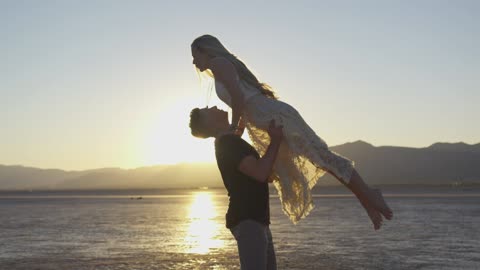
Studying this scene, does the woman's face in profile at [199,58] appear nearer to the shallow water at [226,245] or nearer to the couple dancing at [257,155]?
the couple dancing at [257,155]

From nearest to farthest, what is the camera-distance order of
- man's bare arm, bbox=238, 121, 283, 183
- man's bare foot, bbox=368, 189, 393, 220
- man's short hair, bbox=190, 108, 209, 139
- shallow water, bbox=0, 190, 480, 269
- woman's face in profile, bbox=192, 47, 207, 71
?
man's bare arm, bbox=238, 121, 283, 183
man's short hair, bbox=190, 108, 209, 139
man's bare foot, bbox=368, 189, 393, 220
woman's face in profile, bbox=192, 47, 207, 71
shallow water, bbox=0, 190, 480, 269

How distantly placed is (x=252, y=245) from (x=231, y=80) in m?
0.97

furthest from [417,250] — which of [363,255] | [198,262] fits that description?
[198,262]

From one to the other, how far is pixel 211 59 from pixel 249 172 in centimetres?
81

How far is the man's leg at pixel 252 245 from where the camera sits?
11.8ft

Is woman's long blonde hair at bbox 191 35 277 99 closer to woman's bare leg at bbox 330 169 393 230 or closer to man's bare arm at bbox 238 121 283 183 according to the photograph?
man's bare arm at bbox 238 121 283 183

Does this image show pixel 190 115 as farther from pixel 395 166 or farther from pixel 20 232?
pixel 395 166

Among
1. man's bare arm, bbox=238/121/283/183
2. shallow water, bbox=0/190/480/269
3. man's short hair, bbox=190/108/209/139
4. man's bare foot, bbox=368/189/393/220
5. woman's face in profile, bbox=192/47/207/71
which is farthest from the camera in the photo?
shallow water, bbox=0/190/480/269

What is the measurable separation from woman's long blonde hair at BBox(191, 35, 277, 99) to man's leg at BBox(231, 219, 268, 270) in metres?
0.88

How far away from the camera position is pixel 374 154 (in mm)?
195250

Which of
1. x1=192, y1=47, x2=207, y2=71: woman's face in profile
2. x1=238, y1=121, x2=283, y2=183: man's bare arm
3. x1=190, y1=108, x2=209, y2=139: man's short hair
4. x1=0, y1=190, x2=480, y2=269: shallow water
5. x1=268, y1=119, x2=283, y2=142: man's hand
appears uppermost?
x1=192, y1=47, x2=207, y2=71: woman's face in profile

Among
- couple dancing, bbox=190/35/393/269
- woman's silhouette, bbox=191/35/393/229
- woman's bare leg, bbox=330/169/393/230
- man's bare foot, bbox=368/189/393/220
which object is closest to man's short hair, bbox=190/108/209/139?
couple dancing, bbox=190/35/393/269

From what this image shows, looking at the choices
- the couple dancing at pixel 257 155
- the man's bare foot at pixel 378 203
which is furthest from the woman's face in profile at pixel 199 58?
the man's bare foot at pixel 378 203

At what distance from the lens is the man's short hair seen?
3789 millimetres
